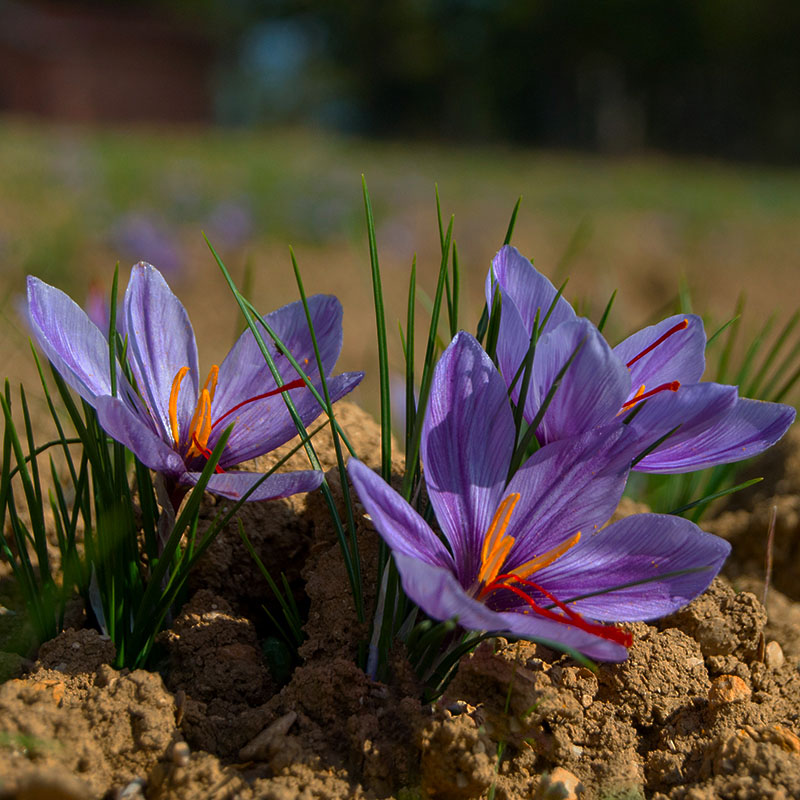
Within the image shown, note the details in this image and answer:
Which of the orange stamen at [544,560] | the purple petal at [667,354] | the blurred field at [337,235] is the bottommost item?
the blurred field at [337,235]

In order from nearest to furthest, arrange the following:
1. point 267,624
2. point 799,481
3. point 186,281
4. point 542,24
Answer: point 267,624 → point 799,481 → point 186,281 → point 542,24

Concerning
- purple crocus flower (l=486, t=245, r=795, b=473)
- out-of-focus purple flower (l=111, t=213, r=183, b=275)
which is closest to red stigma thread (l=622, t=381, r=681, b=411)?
purple crocus flower (l=486, t=245, r=795, b=473)

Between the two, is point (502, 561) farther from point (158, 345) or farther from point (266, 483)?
point (158, 345)

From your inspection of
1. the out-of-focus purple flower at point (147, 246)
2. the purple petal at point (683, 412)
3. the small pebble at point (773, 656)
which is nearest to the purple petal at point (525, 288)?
the purple petal at point (683, 412)

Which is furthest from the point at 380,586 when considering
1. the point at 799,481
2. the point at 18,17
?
the point at 18,17

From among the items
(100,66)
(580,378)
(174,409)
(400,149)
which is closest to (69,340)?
(174,409)

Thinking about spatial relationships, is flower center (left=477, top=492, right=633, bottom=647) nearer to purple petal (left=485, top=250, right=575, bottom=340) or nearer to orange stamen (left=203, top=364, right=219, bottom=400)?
purple petal (left=485, top=250, right=575, bottom=340)

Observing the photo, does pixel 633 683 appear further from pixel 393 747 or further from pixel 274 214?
pixel 274 214

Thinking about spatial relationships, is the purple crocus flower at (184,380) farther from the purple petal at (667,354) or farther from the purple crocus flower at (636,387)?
the purple petal at (667,354)
